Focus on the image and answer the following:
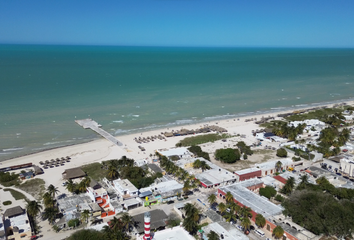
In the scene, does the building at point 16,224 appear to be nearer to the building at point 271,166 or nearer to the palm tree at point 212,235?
the palm tree at point 212,235

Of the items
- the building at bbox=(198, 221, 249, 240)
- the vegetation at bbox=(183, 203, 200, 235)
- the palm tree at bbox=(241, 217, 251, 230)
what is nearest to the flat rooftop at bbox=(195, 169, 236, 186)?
the vegetation at bbox=(183, 203, 200, 235)

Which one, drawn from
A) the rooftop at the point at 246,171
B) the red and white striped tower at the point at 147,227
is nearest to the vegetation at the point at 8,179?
the red and white striped tower at the point at 147,227

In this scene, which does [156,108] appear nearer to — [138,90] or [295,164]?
[138,90]

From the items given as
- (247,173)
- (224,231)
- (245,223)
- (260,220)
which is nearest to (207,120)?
(247,173)

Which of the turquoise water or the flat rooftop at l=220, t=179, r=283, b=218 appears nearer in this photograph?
the flat rooftop at l=220, t=179, r=283, b=218

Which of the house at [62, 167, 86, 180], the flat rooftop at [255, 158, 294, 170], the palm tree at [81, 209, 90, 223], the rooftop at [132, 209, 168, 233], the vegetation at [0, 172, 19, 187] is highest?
the palm tree at [81, 209, 90, 223]

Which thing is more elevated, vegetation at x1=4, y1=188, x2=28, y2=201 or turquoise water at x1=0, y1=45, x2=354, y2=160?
turquoise water at x1=0, y1=45, x2=354, y2=160

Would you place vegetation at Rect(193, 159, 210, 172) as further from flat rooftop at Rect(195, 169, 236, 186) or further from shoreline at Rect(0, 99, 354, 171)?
shoreline at Rect(0, 99, 354, 171)

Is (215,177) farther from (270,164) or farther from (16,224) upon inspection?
(16,224)
